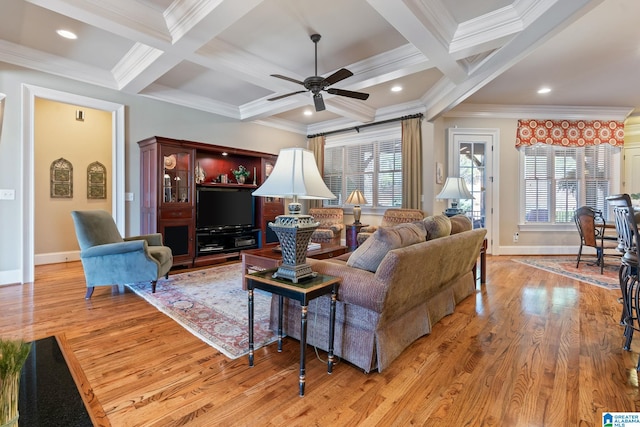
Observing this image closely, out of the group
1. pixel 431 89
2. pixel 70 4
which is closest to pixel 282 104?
pixel 431 89

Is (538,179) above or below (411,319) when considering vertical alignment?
above

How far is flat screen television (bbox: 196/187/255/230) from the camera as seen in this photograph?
4840mm

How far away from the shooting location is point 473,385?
69.7 inches

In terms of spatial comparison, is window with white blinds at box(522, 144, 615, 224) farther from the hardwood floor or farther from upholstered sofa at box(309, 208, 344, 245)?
upholstered sofa at box(309, 208, 344, 245)

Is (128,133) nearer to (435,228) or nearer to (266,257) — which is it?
(266,257)

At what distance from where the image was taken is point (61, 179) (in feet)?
16.5

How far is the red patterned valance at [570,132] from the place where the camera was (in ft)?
18.7

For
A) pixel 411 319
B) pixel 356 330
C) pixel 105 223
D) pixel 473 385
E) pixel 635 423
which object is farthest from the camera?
pixel 105 223

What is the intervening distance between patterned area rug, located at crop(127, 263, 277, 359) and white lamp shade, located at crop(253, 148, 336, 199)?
3.77 feet

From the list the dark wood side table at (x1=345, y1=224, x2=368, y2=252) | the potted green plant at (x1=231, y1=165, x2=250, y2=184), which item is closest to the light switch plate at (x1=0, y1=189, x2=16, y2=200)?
the potted green plant at (x1=231, y1=165, x2=250, y2=184)

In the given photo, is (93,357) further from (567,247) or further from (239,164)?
(567,247)

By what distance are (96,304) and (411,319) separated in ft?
9.73

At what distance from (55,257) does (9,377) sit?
18.4ft

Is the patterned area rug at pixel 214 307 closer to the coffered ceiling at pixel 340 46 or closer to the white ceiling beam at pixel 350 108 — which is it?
the coffered ceiling at pixel 340 46
